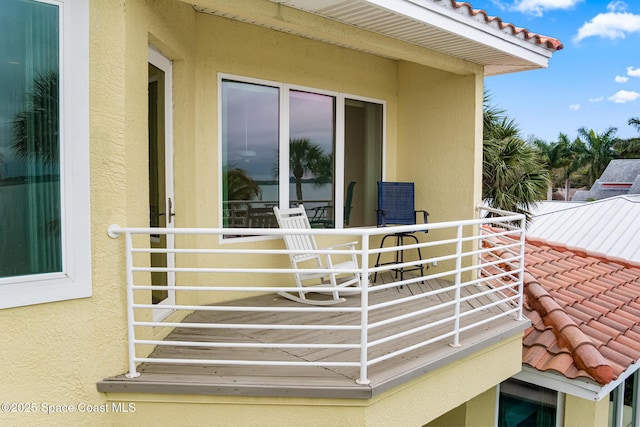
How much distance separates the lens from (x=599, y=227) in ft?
40.2

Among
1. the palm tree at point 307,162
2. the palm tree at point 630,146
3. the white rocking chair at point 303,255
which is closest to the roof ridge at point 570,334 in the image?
the white rocking chair at point 303,255

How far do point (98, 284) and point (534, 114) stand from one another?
9244 cm

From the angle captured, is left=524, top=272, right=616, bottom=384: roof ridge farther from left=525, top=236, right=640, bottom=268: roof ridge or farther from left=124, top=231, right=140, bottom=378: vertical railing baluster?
left=124, top=231, right=140, bottom=378: vertical railing baluster

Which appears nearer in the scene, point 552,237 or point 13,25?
point 13,25

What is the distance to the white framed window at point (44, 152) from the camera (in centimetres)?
316

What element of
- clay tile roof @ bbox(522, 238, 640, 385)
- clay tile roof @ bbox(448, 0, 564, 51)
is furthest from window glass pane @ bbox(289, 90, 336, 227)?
clay tile roof @ bbox(522, 238, 640, 385)

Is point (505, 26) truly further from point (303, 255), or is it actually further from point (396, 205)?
point (303, 255)

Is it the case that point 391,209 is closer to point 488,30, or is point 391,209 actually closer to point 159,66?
point 488,30

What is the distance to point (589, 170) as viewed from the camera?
49.2 metres

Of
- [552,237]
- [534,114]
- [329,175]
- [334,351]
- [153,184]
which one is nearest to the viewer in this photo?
[334,351]

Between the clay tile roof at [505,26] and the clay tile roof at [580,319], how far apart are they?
3.06 m

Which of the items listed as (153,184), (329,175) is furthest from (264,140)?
(153,184)

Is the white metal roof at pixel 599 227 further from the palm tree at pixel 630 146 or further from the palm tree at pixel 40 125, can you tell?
the palm tree at pixel 630 146

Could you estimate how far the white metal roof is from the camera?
1082 centimetres
